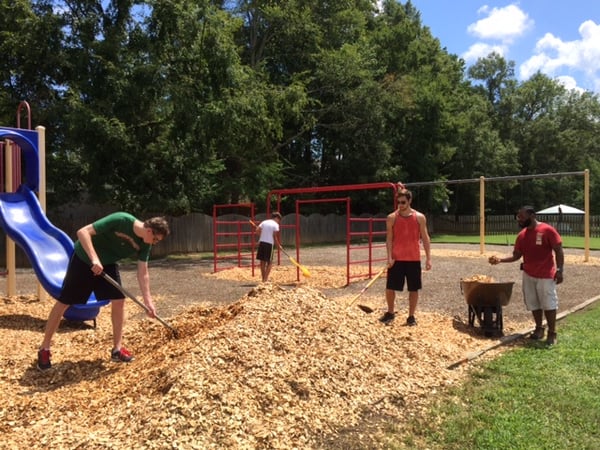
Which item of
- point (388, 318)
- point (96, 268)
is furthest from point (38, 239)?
point (388, 318)

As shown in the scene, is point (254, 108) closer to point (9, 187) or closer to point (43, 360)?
point (9, 187)

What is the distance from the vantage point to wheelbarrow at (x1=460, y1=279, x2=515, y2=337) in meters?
6.13

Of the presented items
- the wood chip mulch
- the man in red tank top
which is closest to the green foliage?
the man in red tank top

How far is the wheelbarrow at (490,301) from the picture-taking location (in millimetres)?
6133

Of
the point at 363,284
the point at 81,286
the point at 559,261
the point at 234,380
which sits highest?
the point at 559,261

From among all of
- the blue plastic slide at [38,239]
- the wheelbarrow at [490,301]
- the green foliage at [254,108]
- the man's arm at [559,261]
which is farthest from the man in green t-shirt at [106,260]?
the green foliage at [254,108]

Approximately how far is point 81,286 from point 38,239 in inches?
119

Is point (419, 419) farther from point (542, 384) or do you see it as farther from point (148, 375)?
point (148, 375)

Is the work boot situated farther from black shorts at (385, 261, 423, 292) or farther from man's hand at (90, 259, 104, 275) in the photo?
man's hand at (90, 259, 104, 275)

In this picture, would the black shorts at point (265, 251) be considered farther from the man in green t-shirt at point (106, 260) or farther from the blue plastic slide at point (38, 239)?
the man in green t-shirt at point (106, 260)

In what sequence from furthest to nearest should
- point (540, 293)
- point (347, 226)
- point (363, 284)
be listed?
point (363, 284)
point (347, 226)
point (540, 293)

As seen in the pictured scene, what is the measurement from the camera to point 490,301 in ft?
20.3

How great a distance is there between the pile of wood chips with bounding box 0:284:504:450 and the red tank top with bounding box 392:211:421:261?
117 centimetres

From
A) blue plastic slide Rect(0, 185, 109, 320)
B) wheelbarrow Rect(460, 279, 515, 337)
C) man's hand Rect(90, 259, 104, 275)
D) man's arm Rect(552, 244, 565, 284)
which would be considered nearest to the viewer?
man's hand Rect(90, 259, 104, 275)
